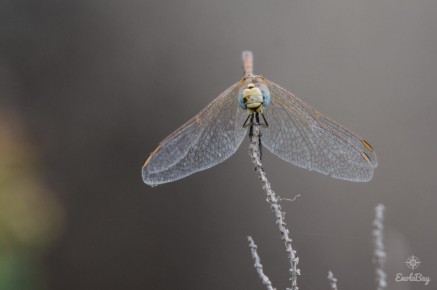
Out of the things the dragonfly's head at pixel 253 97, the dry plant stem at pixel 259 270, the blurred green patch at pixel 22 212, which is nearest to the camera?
the dry plant stem at pixel 259 270

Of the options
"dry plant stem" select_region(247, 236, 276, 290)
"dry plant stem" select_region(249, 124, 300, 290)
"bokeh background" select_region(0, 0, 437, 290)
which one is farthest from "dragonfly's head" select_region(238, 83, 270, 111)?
"bokeh background" select_region(0, 0, 437, 290)

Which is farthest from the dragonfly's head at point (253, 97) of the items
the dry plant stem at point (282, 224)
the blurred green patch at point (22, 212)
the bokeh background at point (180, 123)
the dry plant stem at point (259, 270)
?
the blurred green patch at point (22, 212)

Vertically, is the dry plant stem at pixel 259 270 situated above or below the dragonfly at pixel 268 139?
below

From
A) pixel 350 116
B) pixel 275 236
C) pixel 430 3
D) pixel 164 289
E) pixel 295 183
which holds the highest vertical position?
pixel 430 3

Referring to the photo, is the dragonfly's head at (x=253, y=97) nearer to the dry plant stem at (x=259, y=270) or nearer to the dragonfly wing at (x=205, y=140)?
the dragonfly wing at (x=205, y=140)

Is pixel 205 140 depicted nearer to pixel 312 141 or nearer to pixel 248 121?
pixel 248 121

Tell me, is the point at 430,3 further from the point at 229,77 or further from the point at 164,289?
the point at 164,289

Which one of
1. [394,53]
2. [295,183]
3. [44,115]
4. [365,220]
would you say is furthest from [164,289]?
[394,53]
